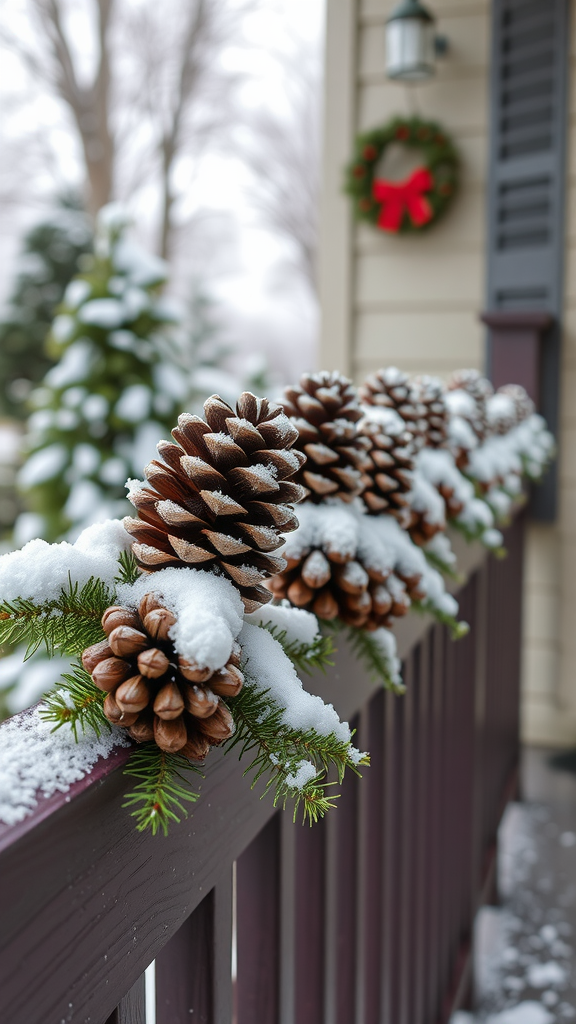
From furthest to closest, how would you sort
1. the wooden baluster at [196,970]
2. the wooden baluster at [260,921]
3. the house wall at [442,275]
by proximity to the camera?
the house wall at [442,275] → the wooden baluster at [260,921] → the wooden baluster at [196,970]

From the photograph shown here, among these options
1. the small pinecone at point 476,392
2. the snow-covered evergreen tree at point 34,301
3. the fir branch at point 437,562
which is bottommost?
the fir branch at point 437,562

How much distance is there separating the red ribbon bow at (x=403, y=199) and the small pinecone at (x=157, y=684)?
3091 millimetres

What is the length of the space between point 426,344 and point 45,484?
2017 millimetres

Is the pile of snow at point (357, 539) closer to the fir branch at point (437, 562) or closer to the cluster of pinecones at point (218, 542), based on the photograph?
the cluster of pinecones at point (218, 542)

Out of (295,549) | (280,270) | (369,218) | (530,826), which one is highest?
(280,270)

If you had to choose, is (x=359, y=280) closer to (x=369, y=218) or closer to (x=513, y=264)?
(x=369, y=218)

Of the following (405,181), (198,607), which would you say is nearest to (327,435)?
(198,607)

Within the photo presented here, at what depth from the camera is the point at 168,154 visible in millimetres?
11211

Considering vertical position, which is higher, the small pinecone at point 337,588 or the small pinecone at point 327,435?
the small pinecone at point 327,435

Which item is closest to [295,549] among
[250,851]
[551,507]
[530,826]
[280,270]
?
[250,851]

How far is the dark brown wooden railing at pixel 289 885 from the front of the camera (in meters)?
0.42

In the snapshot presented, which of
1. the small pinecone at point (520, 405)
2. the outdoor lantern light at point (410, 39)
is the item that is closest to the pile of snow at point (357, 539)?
the small pinecone at point (520, 405)

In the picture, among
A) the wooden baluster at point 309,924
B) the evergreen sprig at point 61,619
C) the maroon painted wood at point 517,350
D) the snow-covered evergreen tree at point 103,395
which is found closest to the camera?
the evergreen sprig at point 61,619

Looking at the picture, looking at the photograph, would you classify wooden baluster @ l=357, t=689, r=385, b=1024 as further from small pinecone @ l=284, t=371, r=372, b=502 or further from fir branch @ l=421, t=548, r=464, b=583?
small pinecone @ l=284, t=371, r=372, b=502
